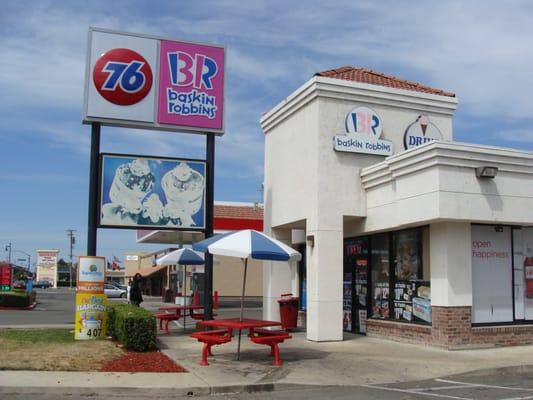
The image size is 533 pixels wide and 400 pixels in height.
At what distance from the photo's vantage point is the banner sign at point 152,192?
17.0 metres

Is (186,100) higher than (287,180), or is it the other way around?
(186,100)

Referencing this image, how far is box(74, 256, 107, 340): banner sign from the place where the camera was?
1547 centimetres

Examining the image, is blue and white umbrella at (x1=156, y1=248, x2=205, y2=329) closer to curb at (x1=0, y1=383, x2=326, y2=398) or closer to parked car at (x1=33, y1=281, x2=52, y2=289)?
curb at (x1=0, y1=383, x2=326, y2=398)

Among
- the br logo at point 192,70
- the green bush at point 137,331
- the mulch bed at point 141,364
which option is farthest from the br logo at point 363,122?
the mulch bed at point 141,364

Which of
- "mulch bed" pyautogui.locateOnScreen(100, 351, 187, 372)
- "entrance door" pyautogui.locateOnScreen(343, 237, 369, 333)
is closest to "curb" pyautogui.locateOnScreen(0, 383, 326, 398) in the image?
"mulch bed" pyautogui.locateOnScreen(100, 351, 187, 372)

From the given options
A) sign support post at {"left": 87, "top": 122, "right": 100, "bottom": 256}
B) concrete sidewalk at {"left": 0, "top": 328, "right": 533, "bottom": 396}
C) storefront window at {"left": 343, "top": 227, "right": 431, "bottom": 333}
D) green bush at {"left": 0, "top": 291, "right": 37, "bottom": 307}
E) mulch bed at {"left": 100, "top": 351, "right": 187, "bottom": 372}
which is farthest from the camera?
green bush at {"left": 0, "top": 291, "right": 37, "bottom": 307}

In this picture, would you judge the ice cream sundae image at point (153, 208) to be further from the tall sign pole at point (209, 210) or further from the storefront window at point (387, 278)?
the storefront window at point (387, 278)

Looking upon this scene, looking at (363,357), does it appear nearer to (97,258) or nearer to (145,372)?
(145,372)

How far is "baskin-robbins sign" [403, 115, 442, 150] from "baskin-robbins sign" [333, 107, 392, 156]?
2.08 ft

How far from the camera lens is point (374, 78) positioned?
59.4ft

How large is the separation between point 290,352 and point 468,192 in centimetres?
532

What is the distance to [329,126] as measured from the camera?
16.5 metres

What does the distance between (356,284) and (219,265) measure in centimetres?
3260

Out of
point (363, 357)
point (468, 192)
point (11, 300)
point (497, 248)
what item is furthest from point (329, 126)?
point (11, 300)
